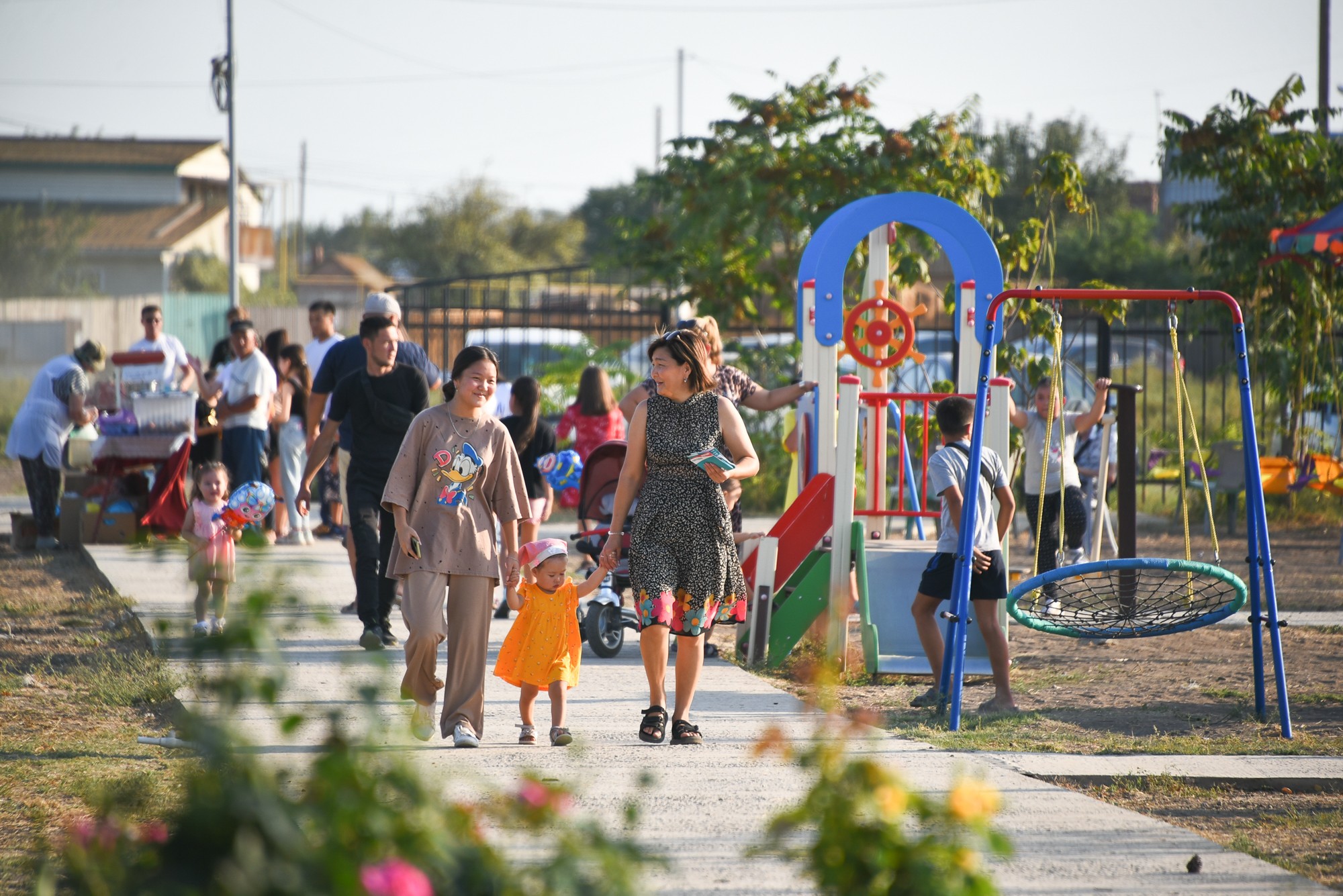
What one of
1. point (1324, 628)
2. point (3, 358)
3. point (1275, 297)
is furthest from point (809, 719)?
point (3, 358)

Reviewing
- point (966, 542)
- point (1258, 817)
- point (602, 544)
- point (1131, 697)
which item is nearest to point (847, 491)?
point (966, 542)

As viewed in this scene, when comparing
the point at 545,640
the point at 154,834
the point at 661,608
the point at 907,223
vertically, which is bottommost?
the point at 545,640

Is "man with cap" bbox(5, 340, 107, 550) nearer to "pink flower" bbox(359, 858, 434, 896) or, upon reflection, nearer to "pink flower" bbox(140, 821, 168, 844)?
"pink flower" bbox(140, 821, 168, 844)

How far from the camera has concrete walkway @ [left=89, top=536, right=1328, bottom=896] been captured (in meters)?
3.78

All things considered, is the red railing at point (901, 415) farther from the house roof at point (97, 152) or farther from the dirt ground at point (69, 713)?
the house roof at point (97, 152)

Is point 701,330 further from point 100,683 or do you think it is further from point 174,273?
point 174,273

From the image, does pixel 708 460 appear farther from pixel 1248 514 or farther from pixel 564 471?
pixel 564 471

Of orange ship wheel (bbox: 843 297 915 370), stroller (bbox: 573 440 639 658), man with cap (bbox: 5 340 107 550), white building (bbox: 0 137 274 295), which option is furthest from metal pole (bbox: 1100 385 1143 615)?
white building (bbox: 0 137 274 295)

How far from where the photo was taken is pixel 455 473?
5.39 metres

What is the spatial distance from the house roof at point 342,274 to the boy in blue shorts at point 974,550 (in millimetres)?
46112

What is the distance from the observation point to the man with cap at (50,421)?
37.3ft

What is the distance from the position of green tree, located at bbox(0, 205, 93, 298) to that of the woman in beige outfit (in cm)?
4160

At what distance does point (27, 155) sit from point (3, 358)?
18619 mm

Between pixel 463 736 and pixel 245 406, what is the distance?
618 cm
